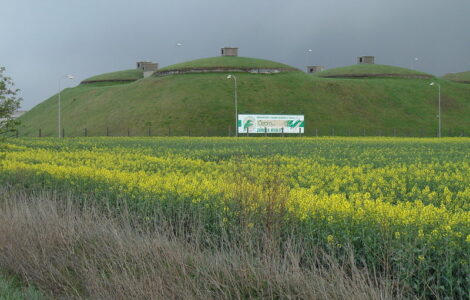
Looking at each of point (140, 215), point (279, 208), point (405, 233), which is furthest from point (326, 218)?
point (140, 215)

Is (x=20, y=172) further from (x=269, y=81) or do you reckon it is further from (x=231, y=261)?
(x=269, y=81)

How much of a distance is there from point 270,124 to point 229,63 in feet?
123

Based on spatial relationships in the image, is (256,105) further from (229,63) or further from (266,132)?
Answer: (229,63)

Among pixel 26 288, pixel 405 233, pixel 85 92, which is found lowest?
pixel 26 288

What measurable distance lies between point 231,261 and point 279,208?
4.91 ft

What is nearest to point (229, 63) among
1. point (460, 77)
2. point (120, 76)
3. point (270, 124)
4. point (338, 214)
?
point (270, 124)

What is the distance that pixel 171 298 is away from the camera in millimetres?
6398

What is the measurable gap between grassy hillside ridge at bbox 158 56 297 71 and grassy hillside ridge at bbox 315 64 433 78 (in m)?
16.2

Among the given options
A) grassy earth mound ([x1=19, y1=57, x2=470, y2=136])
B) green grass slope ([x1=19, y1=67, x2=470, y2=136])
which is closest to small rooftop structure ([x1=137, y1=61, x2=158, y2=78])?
grassy earth mound ([x1=19, y1=57, x2=470, y2=136])

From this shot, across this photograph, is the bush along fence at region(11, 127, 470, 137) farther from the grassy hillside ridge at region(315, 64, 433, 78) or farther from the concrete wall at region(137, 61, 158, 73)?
the concrete wall at region(137, 61, 158, 73)

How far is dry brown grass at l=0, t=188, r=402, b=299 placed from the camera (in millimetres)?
6012

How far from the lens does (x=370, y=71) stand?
115 meters

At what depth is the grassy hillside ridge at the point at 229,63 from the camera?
104 meters

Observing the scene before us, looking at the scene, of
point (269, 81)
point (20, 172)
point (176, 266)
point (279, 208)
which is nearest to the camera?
point (176, 266)
